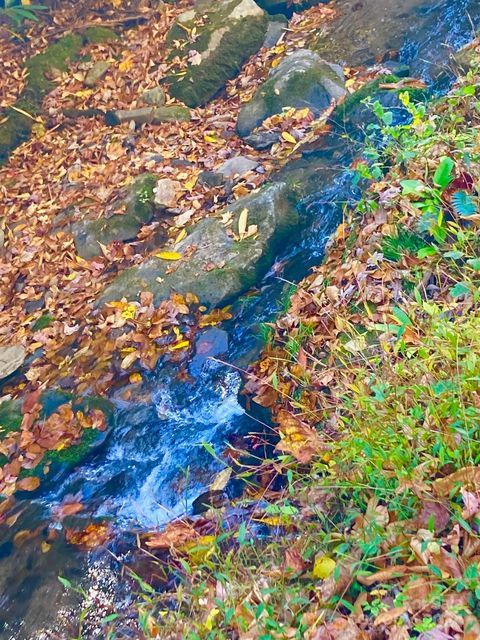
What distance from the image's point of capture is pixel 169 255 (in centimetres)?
643

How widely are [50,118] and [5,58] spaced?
1.95 meters

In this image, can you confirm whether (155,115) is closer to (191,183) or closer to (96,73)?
(96,73)

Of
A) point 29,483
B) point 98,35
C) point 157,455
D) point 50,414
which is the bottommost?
point 157,455

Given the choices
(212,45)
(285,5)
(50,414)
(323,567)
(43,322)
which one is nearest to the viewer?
(323,567)

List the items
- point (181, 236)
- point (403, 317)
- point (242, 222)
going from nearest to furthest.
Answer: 1. point (403, 317)
2. point (242, 222)
3. point (181, 236)

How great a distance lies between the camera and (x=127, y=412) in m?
5.48

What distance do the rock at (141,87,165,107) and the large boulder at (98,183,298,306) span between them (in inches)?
149

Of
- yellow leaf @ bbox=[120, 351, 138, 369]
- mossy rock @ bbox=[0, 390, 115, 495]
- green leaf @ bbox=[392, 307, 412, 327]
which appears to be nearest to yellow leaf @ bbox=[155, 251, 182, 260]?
yellow leaf @ bbox=[120, 351, 138, 369]

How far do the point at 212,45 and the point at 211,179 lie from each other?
11.8ft

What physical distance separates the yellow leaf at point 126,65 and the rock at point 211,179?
3.76 metres

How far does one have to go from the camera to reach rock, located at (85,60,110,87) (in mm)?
10180

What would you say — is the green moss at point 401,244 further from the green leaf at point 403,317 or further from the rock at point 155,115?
the rock at point 155,115

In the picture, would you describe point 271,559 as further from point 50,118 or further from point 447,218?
point 50,118

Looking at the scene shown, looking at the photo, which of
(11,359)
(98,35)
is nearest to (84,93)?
(98,35)
